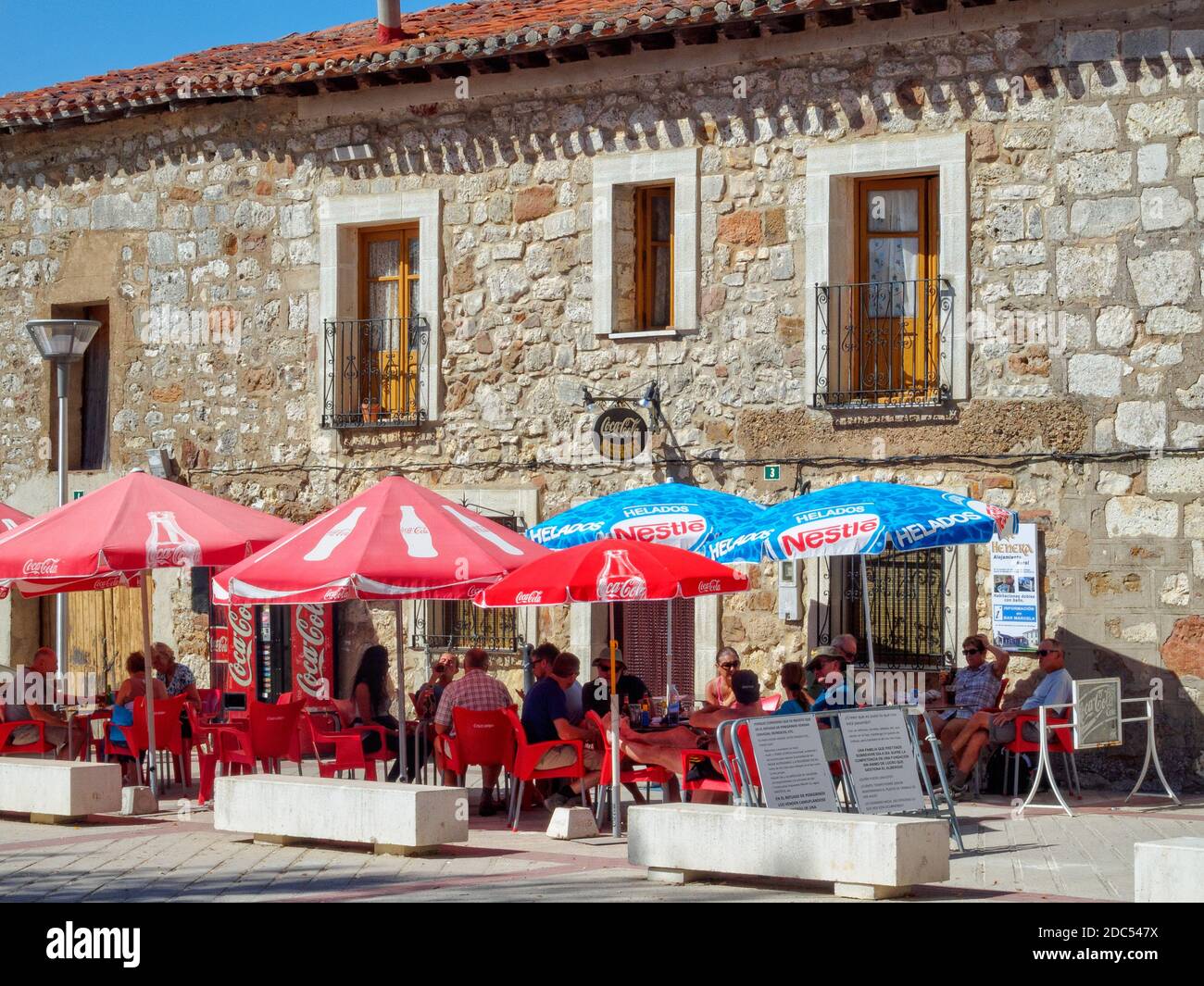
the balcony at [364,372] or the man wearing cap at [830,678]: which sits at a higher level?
the balcony at [364,372]

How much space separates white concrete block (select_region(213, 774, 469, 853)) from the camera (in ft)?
36.1

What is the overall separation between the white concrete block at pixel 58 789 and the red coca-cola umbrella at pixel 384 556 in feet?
4.83

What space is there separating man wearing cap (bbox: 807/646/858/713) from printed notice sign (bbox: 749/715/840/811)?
2.63 meters

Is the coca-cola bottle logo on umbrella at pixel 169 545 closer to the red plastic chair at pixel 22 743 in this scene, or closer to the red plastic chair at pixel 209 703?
the red plastic chair at pixel 22 743

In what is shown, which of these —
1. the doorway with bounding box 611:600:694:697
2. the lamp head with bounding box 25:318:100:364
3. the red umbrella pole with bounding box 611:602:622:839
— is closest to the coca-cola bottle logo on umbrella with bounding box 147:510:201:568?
the red umbrella pole with bounding box 611:602:622:839

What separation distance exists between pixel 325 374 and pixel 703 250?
13.8 ft

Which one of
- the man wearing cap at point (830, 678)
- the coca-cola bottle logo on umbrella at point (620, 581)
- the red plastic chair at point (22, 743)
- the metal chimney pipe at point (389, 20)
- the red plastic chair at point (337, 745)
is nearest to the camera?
the coca-cola bottle logo on umbrella at point (620, 581)

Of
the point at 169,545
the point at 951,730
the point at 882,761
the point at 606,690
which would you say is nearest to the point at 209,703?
the point at 169,545

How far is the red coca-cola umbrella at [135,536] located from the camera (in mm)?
13312

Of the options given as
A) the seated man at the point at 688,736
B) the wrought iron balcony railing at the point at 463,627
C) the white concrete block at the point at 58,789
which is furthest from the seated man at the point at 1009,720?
the white concrete block at the point at 58,789

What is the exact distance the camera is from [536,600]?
11.7 m

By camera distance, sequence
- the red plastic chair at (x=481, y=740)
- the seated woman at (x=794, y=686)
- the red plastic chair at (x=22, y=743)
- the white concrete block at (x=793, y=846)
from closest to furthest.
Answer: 1. the white concrete block at (x=793, y=846)
2. the seated woman at (x=794, y=686)
3. the red plastic chair at (x=481, y=740)
4. the red plastic chair at (x=22, y=743)
